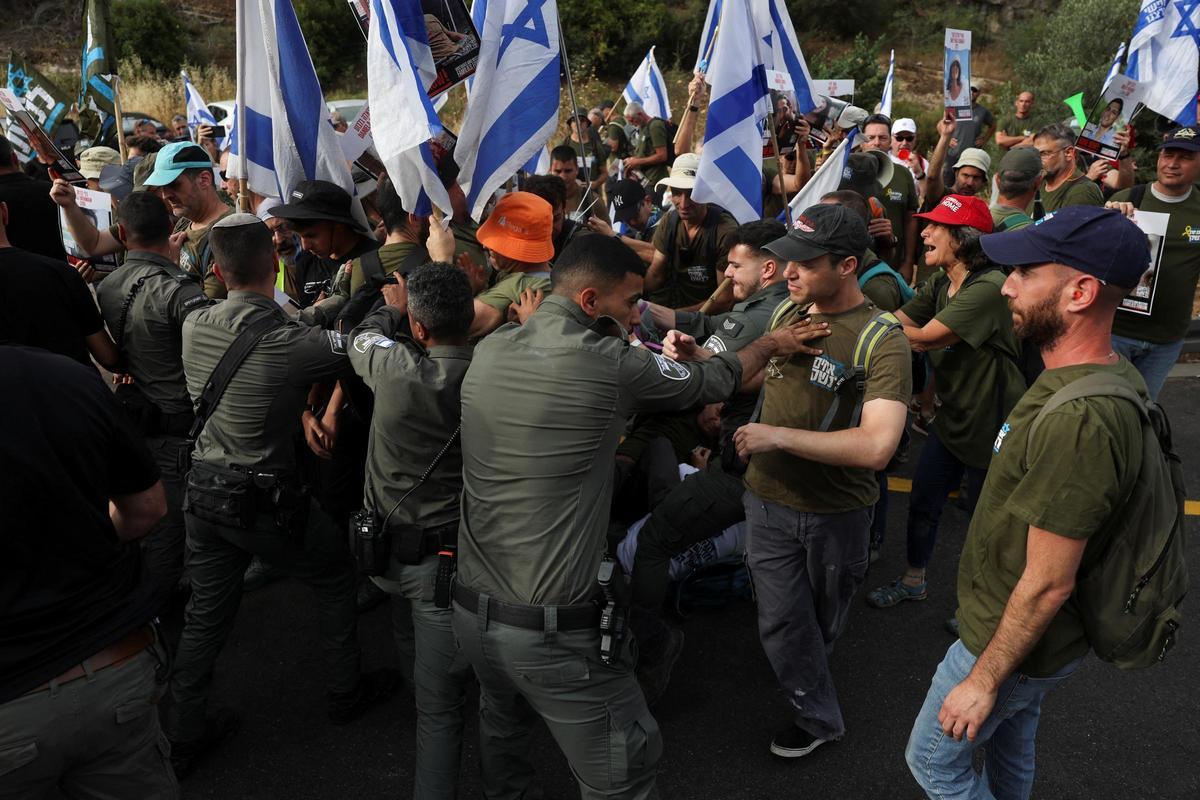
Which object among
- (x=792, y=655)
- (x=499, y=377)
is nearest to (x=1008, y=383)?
(x=792, y=655)

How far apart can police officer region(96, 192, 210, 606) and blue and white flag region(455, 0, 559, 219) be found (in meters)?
1.37

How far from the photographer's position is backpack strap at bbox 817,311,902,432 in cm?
310

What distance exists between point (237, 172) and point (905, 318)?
143 inches

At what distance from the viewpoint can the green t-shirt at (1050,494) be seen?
2.09 m

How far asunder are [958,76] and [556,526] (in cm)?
713

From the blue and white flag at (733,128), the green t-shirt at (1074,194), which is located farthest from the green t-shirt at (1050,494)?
the green t-shirt at (1074,194)

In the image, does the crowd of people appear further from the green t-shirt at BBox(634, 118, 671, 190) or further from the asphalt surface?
the green t-shirt at BBox(634, 118, 671, 190)

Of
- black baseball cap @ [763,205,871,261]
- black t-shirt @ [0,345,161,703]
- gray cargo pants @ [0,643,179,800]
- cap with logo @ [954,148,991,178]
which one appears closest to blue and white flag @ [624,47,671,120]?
cap with logo @ [954,148,991,178]

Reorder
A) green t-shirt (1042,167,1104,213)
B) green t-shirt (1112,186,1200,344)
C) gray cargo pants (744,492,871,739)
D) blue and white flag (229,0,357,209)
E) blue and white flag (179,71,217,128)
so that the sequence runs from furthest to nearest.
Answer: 1. blue and white flag (179,71,217,128)
2. green t-shirt (1042,167,1104,213)
3. green t-shirt (1112,186,1200,344)
4. blue and white flag (229,0,357,209)
5. gray cargo pants (744,492,871,739)

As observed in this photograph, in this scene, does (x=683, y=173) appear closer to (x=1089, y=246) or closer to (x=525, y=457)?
(x=525, y=457)

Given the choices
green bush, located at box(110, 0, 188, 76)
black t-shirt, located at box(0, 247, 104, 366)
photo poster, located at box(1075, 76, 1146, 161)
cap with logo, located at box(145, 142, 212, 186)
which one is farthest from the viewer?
green bush, located at box(110, 0, 188, 76)

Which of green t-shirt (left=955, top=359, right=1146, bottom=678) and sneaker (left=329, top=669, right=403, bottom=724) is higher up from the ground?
green t-shirt (left=955, top=359, right=1146, bottom=678)

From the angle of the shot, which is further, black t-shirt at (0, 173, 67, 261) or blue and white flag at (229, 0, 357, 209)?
black t-shirt at (0, 173, 67, 261)

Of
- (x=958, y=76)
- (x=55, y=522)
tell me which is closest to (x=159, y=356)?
(x=55, y=522)
